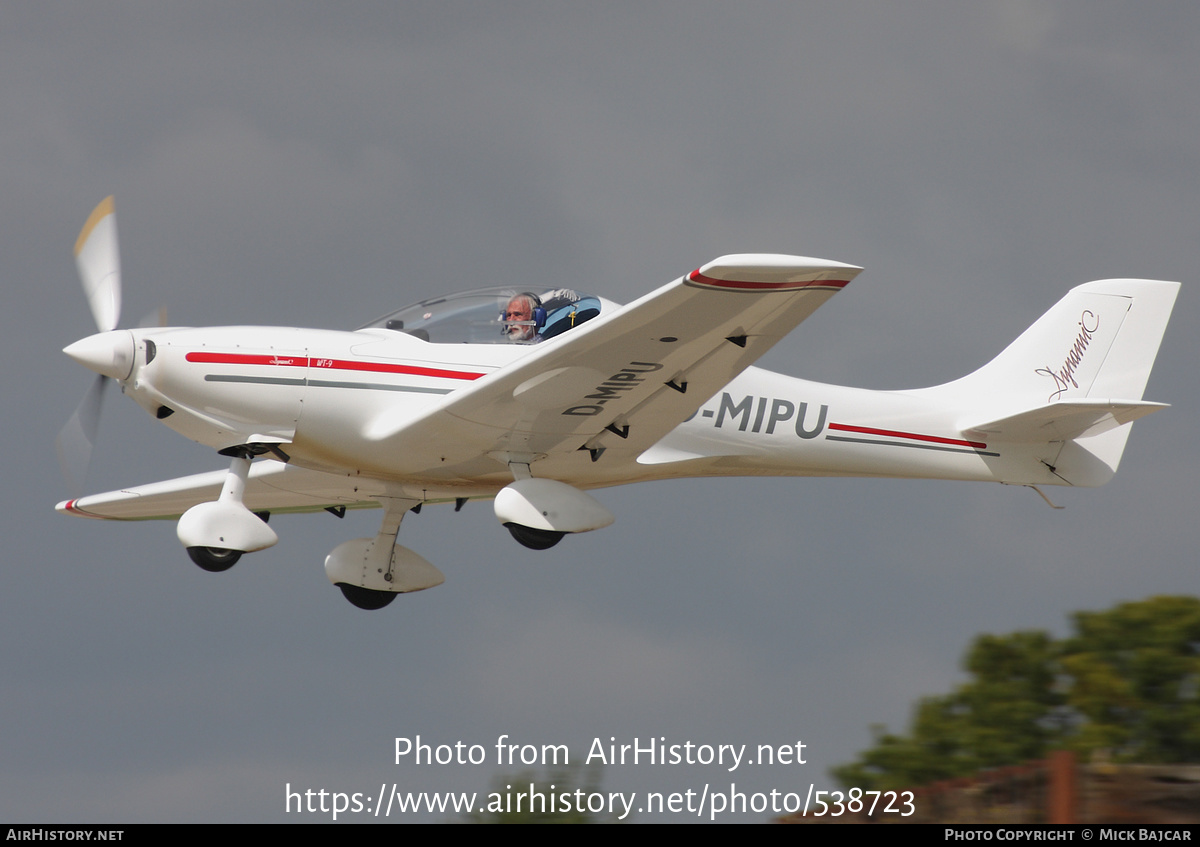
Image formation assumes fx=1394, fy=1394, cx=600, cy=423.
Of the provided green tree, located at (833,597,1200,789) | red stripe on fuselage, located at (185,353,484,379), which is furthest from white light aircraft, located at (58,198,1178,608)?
green tree, located at (833,597,1200,789)

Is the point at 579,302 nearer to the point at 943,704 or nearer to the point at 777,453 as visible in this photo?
the point at 777,453

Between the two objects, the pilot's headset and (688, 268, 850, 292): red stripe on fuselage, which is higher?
the pilot's headset

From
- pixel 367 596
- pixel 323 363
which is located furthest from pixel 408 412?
pixel 367 596

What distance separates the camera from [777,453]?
424 inches

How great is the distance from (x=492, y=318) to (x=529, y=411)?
2.79ft

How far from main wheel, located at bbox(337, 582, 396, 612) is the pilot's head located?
8.57ft

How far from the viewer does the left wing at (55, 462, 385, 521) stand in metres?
11.3

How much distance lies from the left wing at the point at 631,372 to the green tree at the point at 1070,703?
6289mm

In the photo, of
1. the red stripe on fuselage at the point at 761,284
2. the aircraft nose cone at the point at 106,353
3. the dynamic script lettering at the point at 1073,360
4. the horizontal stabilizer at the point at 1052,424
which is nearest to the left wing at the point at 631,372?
the red stripe on fuselage at the point at 761,284

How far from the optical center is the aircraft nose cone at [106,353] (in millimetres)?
9195

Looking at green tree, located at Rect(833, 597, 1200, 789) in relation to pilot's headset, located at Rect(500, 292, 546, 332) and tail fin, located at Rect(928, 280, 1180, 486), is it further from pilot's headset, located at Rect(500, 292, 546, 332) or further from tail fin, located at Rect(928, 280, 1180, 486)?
pilot's headset, located at Rect(500, 292, 546, 332)

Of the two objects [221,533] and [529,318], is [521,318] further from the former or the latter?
[221,533]

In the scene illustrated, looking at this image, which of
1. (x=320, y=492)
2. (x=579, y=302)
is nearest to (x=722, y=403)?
(x=579, y=302)

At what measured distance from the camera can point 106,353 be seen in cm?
921
